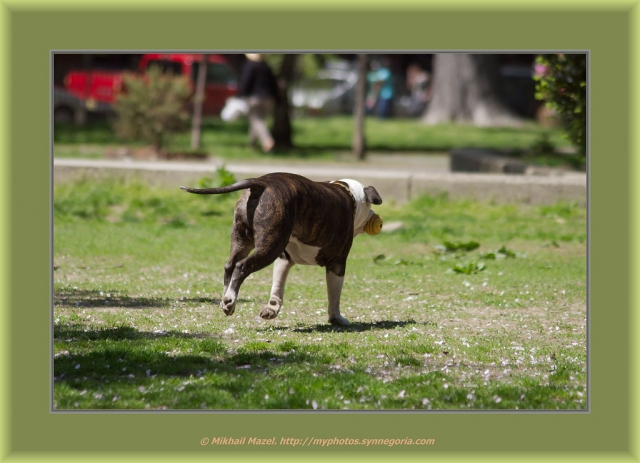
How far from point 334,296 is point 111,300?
93.4 inches

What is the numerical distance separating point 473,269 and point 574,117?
159 inches

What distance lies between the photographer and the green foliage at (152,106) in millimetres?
19625

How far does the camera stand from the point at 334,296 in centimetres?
827

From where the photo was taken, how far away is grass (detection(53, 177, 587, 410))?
650 cm

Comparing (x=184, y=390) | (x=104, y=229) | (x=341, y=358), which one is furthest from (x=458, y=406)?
(x=104, y=229)

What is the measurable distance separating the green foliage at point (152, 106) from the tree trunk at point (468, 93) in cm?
1251

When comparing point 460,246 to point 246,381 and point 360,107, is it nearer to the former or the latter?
point 246,381

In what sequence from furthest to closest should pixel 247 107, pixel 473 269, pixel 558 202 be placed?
pixel 247 107
pixel 558 202
pixel 473 269

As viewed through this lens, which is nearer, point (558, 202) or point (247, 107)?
point (558, 202)

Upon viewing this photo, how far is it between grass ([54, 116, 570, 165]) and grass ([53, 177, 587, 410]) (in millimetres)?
5913

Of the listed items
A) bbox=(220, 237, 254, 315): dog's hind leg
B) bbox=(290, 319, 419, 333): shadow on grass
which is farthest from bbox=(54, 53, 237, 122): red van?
bbox=(220, 237, 254, 315): dog's hind leg

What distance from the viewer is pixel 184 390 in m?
6.39

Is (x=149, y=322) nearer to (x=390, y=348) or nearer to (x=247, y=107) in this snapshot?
(x=390, y=348)

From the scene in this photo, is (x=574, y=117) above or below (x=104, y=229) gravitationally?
above
